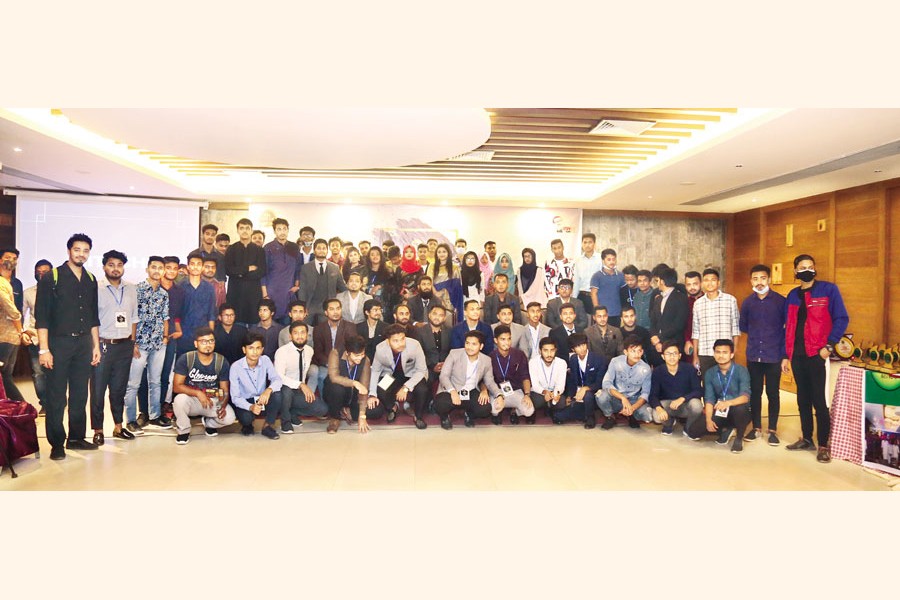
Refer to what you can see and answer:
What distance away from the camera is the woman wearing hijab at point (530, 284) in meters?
8.72

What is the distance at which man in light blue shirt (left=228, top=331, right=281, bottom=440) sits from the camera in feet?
16.6

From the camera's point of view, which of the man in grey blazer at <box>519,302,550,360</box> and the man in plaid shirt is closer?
the man in plaid shirt

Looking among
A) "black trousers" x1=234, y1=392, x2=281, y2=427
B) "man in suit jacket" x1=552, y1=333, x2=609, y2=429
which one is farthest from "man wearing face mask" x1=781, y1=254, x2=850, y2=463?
"black trousers" x1=234, y1=392, x2=281, y2=427

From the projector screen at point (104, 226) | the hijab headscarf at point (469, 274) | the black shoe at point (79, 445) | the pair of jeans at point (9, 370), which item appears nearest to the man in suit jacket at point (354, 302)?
the hijab headscarf at point (469, 274)

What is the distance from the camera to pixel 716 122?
4.93 m

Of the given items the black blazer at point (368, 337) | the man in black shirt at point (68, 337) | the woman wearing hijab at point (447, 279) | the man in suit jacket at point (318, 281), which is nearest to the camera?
the man in black shirt at point (68, 337)

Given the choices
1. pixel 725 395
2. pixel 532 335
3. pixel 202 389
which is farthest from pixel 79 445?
pixel 725 395

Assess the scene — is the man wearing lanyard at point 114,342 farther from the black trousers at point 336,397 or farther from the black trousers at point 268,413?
the black trousers at point 336,397

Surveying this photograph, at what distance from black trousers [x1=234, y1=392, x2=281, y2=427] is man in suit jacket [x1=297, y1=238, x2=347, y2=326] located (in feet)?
6.88

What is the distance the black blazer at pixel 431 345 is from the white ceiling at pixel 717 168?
112 inches

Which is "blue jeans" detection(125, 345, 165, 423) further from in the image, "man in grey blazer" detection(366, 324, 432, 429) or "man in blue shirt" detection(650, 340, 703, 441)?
"man in blue shirt" detection(650, 340, 703, 441)

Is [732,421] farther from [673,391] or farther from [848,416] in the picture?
[848,416]

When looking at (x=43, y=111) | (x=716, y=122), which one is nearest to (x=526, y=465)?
(x=716, y=122)

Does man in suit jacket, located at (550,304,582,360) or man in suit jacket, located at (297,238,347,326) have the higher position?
man in suit jacket, located at (297,238,347,326)
